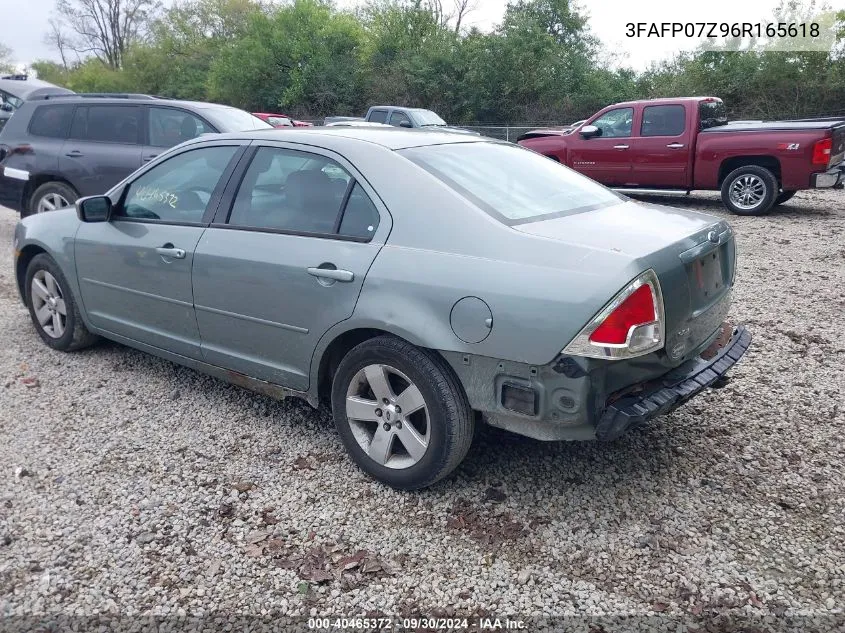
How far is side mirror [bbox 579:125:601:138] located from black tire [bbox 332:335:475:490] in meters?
9.63

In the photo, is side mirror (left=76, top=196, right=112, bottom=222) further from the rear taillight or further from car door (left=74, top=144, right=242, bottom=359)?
the rear taillight

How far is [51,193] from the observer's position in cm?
815

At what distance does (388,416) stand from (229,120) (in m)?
5.38

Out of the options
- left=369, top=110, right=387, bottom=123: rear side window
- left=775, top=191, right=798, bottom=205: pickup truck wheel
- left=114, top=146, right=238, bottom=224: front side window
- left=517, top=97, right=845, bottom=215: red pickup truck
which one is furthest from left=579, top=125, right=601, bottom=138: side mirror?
left=114, top=146, right=238, bottom=224: front side window

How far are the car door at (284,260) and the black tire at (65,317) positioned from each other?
1449mm

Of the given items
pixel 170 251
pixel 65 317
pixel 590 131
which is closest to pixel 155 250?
pixel 170 251

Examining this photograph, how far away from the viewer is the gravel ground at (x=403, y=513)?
2.50 meters

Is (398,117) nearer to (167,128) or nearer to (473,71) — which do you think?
(167,128)

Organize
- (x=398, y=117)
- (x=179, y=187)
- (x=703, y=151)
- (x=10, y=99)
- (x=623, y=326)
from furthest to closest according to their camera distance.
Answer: (x=398, y=117)
(x=10, y=99)
(x=703, y=151)
(x=179, y=187)
(x=623, y=326)

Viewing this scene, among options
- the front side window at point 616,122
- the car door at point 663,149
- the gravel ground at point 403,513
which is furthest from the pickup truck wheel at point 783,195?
the gravel ground at point 403,513

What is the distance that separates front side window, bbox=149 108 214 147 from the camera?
24.0 feet

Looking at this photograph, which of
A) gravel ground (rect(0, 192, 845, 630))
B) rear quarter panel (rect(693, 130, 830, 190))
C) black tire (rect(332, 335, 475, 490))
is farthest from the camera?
rear quarter panel (rect(693, 130, 830, 190))

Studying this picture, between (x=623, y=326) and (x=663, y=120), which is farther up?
(x=663, y=120)

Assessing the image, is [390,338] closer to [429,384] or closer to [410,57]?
[429,384]
